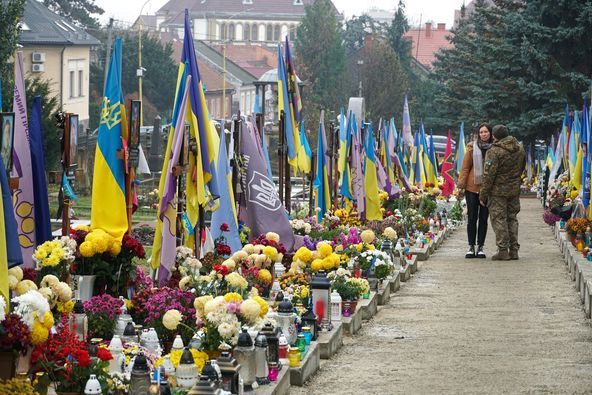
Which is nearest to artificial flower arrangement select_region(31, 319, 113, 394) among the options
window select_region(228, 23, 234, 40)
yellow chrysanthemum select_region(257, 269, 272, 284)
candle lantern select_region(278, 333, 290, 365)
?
candle lantern select_region(278, 333, 290, 365)

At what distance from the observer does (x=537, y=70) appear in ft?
139

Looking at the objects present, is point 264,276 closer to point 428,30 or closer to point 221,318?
point 221,318

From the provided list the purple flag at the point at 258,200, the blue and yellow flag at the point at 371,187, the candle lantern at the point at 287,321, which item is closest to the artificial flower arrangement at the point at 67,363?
the candle lantern at the point at 287,321

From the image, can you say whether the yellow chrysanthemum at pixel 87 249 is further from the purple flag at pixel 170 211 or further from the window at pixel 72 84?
A: the window at pixel 72 84

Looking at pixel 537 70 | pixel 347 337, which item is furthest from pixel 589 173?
pixel 537 70

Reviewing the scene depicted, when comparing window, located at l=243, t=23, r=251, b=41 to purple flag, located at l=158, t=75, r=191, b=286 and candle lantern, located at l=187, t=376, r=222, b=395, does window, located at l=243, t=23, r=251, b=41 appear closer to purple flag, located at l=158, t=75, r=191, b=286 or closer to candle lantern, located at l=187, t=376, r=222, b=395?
purple flag, located at l=158, t=75, r=191, b=286

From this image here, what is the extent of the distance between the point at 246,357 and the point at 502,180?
10820 mm

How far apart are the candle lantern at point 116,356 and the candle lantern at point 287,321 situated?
1.72m

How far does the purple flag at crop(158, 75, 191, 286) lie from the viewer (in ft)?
43.8

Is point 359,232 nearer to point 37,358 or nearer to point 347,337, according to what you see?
point 347,337

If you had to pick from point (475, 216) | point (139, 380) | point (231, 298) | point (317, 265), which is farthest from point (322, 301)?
point (475, 216)

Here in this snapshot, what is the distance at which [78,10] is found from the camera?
3723 inches

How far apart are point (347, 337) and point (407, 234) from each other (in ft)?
29.8

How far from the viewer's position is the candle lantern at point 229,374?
360 inches
